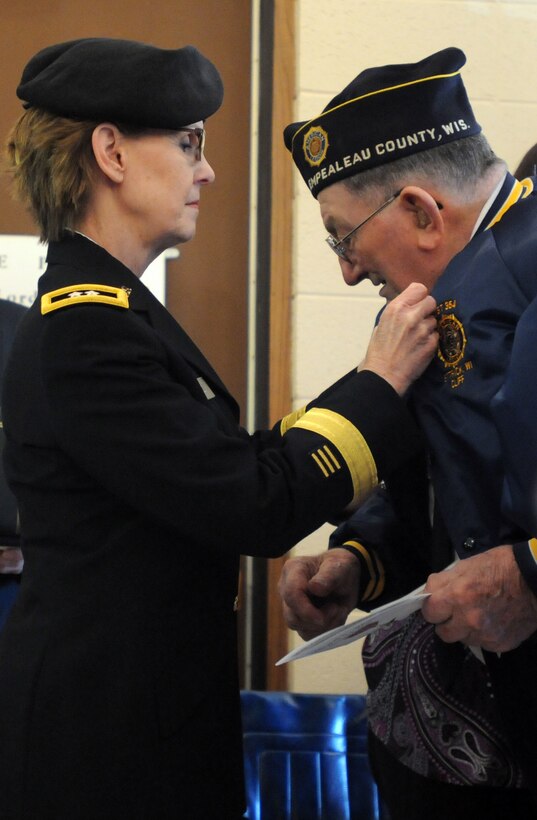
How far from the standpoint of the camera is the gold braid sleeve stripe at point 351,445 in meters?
1.06

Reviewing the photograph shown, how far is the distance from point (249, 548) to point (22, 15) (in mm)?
1905

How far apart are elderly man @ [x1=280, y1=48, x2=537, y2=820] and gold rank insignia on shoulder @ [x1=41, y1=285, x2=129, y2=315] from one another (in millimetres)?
323

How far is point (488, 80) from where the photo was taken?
2496 millimetres

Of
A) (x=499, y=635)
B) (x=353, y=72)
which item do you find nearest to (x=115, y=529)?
(x=499, y=635)

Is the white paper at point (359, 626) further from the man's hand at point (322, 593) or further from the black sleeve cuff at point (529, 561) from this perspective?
the man's hand at point (322, 593)

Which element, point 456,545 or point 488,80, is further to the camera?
point 488,80

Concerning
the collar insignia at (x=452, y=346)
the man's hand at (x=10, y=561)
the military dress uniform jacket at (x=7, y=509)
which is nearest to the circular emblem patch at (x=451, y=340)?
the collar insignia at (x=452, y=346)

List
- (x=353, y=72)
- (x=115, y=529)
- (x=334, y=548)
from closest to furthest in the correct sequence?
(x=115, y=529)
(x=334, y=548)
(x=353, y=72)

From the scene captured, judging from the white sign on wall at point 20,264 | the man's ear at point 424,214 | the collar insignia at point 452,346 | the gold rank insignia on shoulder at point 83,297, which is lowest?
the collar insignia at point 452,346

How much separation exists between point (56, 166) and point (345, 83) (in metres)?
1.44

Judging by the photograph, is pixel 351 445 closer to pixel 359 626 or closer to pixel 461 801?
pixel 359 626

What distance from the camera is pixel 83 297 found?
1.06 meters

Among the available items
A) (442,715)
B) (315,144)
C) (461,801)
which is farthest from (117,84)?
(461,801)

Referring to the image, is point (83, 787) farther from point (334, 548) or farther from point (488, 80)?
point (488, 80)
